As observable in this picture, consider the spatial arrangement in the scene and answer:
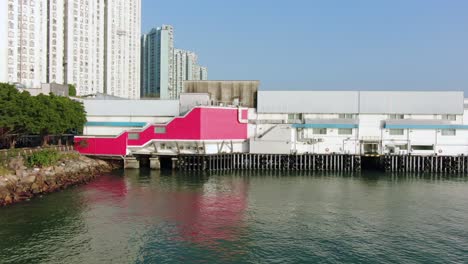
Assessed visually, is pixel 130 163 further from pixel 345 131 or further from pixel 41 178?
pixel 345 131

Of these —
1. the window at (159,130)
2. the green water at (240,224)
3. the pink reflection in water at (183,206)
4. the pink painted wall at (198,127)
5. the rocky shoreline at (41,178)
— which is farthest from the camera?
the window at (159,130)

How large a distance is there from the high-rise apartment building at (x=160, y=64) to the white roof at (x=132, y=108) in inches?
3825

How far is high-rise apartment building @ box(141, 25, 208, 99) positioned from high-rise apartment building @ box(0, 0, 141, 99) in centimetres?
2297

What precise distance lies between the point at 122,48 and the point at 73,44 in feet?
71.8

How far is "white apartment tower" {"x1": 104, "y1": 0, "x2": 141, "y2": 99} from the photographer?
12229 centimetres

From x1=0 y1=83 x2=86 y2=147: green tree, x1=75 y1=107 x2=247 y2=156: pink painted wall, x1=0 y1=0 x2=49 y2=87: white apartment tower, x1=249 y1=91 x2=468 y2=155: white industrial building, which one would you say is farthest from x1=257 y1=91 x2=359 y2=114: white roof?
x1=0 y1=0 x2=49 y2=87: white apartment tower

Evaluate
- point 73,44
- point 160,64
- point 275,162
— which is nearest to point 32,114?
point 275,162

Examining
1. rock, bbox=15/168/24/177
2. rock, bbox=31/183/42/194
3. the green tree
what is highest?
the green tree

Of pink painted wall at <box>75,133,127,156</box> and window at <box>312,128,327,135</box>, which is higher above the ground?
window at <box>312,128,327,135</box>

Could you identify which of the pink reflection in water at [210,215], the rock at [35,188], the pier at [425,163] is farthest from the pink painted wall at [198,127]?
the pier at [425,163]

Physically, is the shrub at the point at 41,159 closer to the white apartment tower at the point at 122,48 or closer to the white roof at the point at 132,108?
the white roof at the point at 132,108

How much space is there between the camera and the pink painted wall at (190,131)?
5369cm

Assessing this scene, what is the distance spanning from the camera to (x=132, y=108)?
6028cm

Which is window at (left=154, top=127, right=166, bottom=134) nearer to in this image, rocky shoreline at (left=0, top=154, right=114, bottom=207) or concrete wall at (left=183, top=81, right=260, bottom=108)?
rocky shoreline at (left=0, top=154, right=114, bottom=207)
